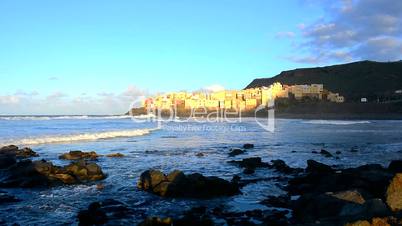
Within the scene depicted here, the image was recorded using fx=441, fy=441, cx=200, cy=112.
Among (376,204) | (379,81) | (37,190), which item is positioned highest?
(379,81)

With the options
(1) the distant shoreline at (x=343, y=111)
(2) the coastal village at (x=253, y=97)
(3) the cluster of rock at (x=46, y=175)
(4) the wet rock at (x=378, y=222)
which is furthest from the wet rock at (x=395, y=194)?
(2) the coastal village at (x=253, y=97)

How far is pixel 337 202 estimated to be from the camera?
33.4 ft

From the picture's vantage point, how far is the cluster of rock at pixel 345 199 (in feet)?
26.2

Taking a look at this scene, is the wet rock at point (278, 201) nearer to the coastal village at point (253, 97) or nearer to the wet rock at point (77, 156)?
the wet rock at point (77, 156)

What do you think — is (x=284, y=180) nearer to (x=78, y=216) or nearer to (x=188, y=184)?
(x=188, y=184)

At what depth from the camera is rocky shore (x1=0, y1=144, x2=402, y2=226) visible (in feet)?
29.2

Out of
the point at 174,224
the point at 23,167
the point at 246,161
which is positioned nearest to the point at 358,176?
the point at 174,224

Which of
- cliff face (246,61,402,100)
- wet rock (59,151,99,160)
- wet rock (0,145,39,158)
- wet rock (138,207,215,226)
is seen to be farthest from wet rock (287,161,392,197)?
cliff face (246,61,402,100)

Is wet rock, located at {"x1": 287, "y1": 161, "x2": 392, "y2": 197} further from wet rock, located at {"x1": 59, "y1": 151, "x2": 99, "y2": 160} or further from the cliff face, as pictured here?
the cliff face

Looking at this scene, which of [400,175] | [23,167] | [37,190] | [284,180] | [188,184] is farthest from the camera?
[23,167]

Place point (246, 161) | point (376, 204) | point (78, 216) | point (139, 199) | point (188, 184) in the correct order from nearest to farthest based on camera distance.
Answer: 1. point (376, 204)
2. point (78, 216)
3. point (139, 199)
4. point (188, 184)
5. point (246, 161)

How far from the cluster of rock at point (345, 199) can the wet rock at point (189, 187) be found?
1.85 m

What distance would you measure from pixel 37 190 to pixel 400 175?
12084 mm

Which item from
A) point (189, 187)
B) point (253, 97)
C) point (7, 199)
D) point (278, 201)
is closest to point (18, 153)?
point (7, 199)
